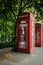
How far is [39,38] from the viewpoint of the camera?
1700 centimetres

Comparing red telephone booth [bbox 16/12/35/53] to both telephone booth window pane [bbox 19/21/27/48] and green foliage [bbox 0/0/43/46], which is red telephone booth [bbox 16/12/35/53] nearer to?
telephone booth window pane [bbox 19/21/27/48]

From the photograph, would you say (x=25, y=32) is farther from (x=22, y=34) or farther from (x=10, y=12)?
(x=10, y=12)

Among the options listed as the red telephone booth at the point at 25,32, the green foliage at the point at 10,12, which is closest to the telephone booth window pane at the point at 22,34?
the red telephone booth at the point at 25,32

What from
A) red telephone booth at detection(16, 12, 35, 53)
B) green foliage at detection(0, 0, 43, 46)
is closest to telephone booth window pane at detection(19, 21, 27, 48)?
red telephone booth at detection(16, 12, 35, 53)

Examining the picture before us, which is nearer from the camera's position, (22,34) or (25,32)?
(25,32)

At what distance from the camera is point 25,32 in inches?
503

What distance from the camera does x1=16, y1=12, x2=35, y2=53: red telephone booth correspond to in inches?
489

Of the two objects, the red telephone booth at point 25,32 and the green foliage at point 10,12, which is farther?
the green foliage at point 10,12

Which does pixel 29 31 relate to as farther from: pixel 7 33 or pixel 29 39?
pixel 7 33

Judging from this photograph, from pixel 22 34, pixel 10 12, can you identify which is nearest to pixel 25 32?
pixel 22 34

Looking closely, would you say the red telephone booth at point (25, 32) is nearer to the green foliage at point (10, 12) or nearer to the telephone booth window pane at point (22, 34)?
the telephone booth window pane at point (22, 34)

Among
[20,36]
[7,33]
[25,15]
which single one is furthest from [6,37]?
[25,15]

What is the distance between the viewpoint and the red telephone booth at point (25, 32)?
12.4m

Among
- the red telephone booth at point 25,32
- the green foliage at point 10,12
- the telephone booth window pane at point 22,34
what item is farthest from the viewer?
the green foliage at point 10,12
